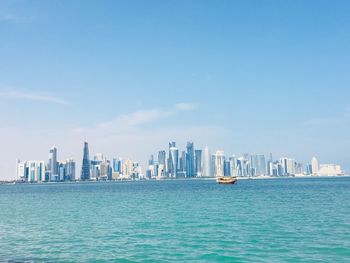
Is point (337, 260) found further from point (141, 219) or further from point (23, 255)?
point (141, 219)

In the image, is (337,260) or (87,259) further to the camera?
(87,259)

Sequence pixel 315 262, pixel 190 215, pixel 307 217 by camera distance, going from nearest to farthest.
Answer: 1. pixel 315 262
2. pixel 307 217
3. pixel 190 215

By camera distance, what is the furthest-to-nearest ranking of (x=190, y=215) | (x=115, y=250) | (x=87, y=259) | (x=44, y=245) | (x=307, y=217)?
(x=190, y=215) < (x=307, y=217) < (x=44, y=245) < (x=115, y=250) < (x=87, y=259)

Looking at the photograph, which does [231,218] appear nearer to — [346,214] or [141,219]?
[141,219]

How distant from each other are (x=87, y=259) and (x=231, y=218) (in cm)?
2277

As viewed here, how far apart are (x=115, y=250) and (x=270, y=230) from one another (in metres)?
14.8

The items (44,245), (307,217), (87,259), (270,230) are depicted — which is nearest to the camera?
(87,259)

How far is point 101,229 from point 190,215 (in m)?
14.0

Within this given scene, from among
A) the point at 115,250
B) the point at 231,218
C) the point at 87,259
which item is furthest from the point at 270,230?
the point at 87,259

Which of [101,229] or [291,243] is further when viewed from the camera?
[101,229]

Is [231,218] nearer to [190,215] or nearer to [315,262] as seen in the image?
[190,215]

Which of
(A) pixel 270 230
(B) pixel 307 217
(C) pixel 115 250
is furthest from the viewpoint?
(B) pixel 307 217

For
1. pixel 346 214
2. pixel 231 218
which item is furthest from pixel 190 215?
pixel 346 214

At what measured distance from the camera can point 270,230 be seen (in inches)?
1316
